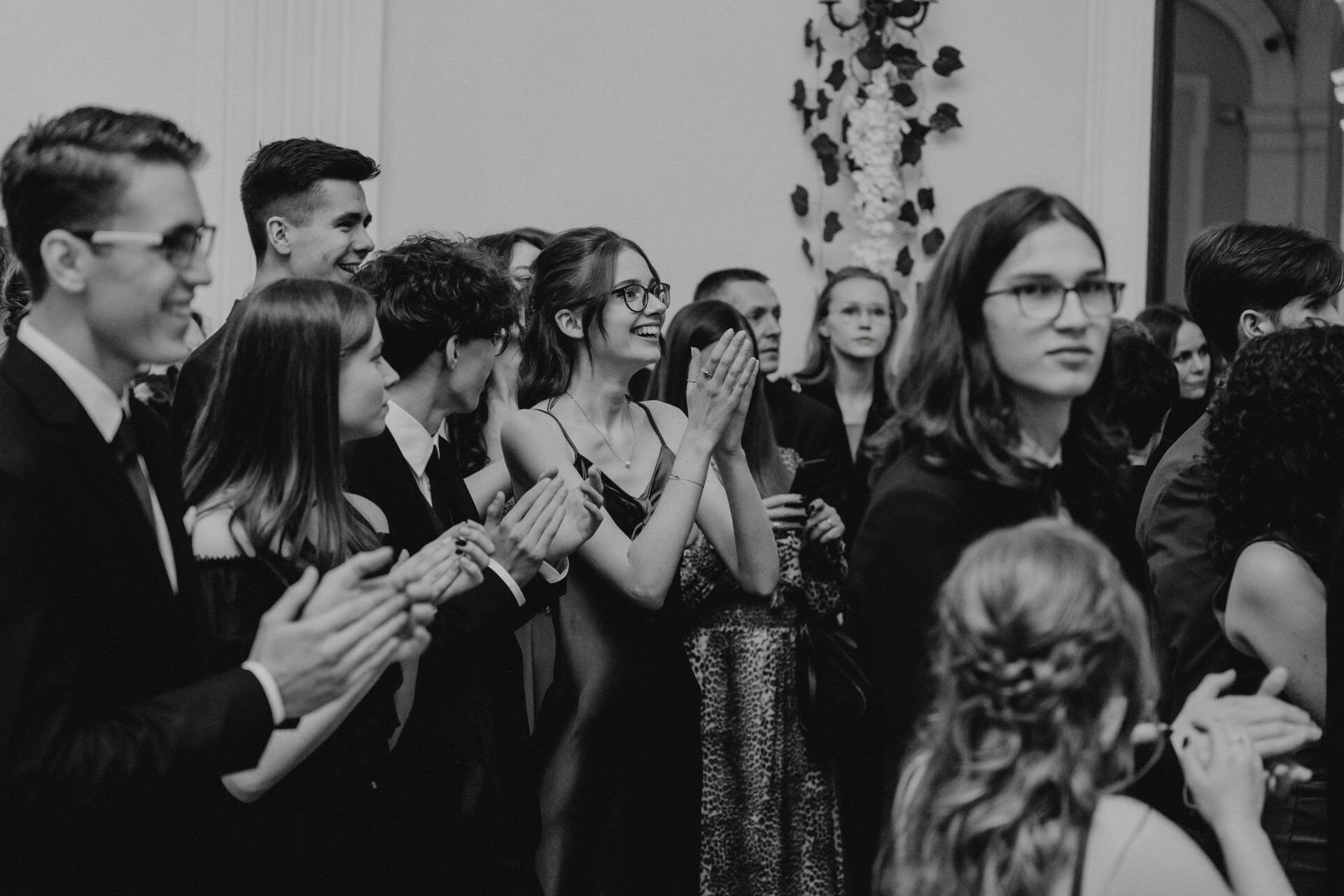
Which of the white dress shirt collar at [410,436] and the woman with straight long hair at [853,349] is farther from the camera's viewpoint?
the woman with straight long hair at [853,349]

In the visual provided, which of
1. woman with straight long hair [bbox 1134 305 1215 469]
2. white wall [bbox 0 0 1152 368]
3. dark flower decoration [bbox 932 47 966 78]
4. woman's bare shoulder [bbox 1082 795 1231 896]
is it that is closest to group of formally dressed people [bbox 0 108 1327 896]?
woman's bare shoulder [bbox 1082 795 1231 896]

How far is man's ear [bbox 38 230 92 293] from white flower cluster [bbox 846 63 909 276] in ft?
13.3

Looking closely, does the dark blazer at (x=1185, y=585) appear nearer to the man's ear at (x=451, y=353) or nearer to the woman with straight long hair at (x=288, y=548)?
the woman with straight long hair at (x=288, y=548)

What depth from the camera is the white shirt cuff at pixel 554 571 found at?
2840mm

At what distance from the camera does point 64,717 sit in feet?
5.22

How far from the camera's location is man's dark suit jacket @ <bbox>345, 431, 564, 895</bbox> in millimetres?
2578

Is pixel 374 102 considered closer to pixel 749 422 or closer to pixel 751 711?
pixel 749 422

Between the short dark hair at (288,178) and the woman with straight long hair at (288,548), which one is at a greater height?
the short dark hair at (288,178)

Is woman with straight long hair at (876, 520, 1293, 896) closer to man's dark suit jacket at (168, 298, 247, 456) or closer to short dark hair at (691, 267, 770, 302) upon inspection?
man's dark suit jacket at (168, 298, 247, 456)

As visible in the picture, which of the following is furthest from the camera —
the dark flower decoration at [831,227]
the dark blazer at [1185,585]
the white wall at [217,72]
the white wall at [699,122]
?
the dark flower decoration at [831,227]

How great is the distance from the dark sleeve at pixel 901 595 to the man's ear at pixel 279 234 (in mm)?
1853

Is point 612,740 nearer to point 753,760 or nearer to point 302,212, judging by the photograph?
point 753,760

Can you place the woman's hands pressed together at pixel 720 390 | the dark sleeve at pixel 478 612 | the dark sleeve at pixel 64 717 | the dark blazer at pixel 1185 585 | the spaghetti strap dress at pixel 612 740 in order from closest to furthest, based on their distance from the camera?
the dark sleeve at pixel 64 717, the dark blazer at pixel 1185 585, the dark sleeve at pixel 478 612, the woman's hands pressed together at pixel 720 390, the spaghetti strap dress at pixel 612 740

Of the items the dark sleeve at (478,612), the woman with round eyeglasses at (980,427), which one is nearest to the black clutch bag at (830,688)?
the dark sleeve at (478,612)
